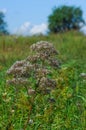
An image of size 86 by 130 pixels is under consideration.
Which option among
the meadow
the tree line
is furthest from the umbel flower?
the tree line

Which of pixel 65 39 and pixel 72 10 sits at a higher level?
pixel 72 10

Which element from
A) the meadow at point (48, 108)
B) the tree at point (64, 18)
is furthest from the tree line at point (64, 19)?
the meadow at point (48, 108)

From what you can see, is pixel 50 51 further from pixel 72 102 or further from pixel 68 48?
pixel 68 48

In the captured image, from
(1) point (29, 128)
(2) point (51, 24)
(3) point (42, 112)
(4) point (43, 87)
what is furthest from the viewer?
(2) point (51, 24)

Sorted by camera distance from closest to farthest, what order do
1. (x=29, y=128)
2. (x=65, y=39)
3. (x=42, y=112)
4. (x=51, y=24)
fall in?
1. (x=29, y=128)
2. (x=42, y=112)
3. (x=65, y=39)
4. (x=51, y=24)

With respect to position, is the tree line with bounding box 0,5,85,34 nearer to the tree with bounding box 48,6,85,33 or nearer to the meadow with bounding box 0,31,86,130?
the tree with bounding box 48,6,85,33

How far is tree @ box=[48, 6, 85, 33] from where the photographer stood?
48125 mm

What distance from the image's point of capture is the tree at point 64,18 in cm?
4812

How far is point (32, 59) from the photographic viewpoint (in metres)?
4.38

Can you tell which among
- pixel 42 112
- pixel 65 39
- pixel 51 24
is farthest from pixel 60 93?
pixel 51 24

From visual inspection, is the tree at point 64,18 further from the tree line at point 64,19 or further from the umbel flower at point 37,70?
the umbel flower at point 37,70

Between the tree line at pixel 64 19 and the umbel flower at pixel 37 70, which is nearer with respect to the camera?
the umbel flower at pixel 37 70

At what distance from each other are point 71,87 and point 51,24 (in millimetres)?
40400

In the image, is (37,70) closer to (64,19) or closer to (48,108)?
(48,108)
